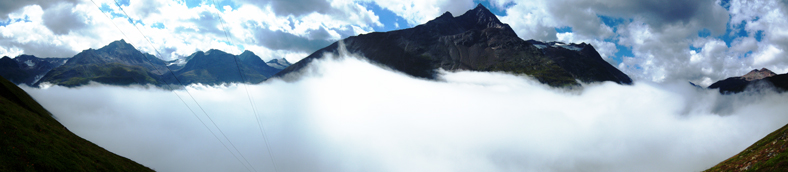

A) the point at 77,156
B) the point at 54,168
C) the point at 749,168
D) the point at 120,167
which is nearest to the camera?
the point at 54,168

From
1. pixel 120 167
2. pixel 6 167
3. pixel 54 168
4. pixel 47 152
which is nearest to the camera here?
pixel 6 167

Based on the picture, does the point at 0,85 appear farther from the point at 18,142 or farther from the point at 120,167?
the point at 18,142

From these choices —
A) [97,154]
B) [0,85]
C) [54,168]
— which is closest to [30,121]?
[97,154]

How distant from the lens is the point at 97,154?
5912 centimetres

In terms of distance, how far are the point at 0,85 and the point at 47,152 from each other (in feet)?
275

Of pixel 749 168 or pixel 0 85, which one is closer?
pixel 749 168

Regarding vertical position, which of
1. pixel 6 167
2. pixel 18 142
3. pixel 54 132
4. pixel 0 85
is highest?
pixel 0 85

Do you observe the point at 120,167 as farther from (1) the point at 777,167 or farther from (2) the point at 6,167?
(1) the point at 777,167

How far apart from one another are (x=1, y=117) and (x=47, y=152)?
1499 cm

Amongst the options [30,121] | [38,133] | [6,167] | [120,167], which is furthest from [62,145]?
[6,167]

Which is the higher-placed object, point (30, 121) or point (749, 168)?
point (30, 121)

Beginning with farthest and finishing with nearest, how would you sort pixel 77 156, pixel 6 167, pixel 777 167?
pixel 777 167
pixel 77 156
pixel 6 167

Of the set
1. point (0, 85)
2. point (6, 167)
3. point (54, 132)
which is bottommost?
point (6, 167)

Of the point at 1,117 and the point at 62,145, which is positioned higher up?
the point at 1,117
